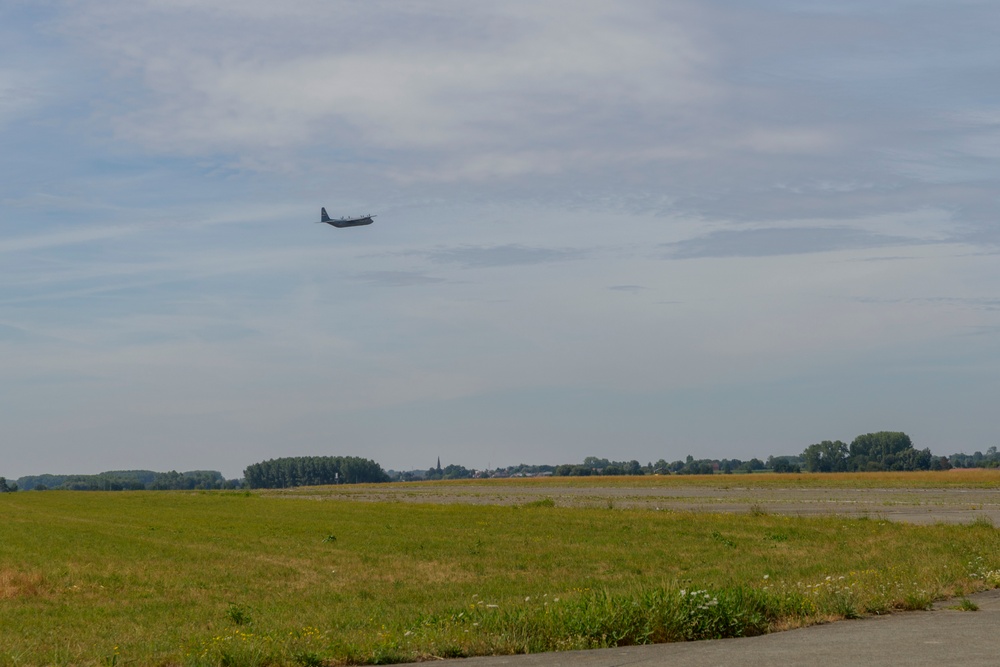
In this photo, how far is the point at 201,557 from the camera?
1368 inches

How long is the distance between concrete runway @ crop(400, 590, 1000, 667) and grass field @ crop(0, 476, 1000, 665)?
29.2 inches

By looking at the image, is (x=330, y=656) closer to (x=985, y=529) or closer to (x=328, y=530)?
(x=985, y=529)

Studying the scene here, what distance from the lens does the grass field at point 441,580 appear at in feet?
45.4

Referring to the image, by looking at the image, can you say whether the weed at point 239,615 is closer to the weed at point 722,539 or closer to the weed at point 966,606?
the weed at point 966,606

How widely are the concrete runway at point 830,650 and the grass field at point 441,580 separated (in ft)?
2.43

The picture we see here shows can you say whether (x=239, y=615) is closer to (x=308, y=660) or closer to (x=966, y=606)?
(x=308, y=660)

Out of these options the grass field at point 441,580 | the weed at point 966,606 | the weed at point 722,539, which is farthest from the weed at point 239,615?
the weed at point 722,539

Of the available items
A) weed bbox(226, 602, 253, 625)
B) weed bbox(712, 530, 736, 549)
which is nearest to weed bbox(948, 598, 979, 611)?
weed bbox(226, 602, 253, 625)

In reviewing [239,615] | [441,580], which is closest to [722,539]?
[441,580]

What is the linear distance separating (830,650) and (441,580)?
17266mm

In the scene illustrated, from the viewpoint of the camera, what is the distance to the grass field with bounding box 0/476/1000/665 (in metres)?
13.8

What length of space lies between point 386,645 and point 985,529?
95.8ft

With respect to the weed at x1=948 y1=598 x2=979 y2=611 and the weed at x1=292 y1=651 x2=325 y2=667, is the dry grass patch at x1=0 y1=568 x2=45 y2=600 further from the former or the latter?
the weed at x1=948 y1=598 x2=979 y2=611

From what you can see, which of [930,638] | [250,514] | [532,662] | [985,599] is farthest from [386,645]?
[250,514]
